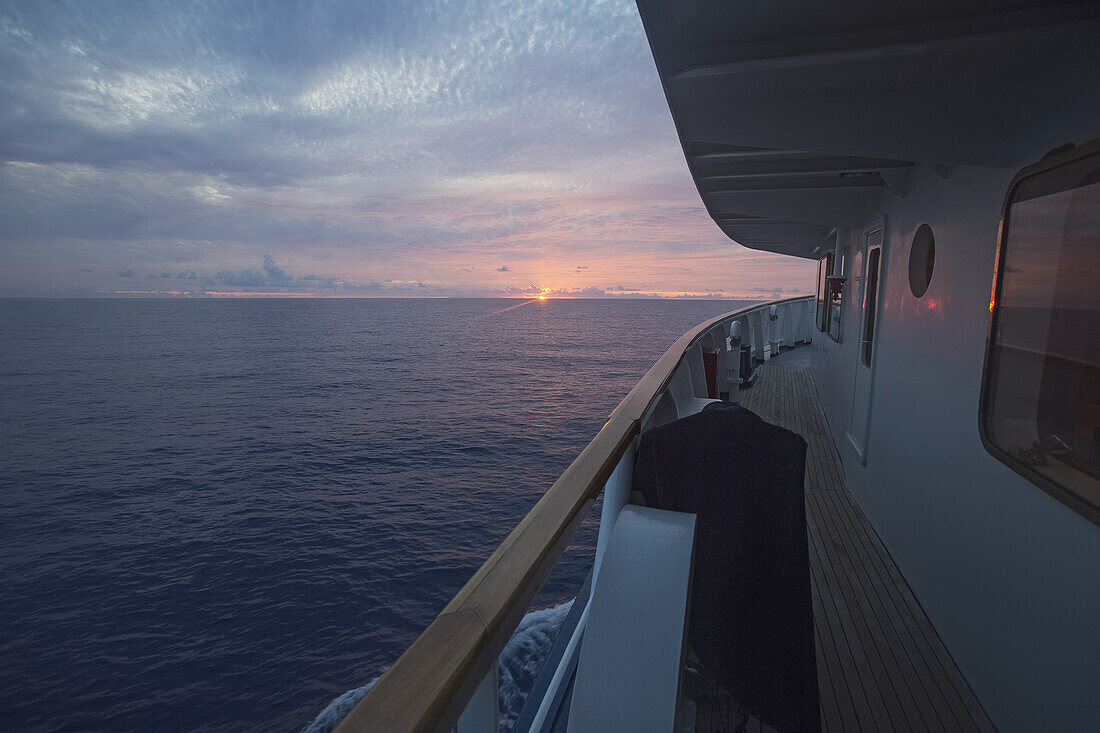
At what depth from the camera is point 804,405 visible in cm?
674

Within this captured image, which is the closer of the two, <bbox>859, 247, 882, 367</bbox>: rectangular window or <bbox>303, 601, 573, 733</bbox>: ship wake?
<bbox>859, 247, 882, 367</bbox>: rectangular window

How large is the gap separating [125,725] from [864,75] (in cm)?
2143

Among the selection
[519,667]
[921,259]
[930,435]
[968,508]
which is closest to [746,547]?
[968,508]

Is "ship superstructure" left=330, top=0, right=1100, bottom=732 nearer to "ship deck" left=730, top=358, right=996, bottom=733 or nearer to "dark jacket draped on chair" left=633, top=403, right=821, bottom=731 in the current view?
"ship deck" left=730, top=358, right=996, bottom=733

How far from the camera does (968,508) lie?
2230 mm

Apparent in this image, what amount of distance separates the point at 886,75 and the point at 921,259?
5.58 ft

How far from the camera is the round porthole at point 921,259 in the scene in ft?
9.66

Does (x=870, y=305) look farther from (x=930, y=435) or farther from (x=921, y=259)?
(x=930, y=435)

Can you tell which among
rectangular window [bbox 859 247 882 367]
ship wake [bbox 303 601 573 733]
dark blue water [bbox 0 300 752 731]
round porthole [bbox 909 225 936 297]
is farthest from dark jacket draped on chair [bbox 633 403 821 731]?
dark blue water [bbox 0 300 752 731]

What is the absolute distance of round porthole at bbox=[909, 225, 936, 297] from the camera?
9.66 ft

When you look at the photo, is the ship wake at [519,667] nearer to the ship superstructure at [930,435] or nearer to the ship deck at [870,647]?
the ship deck at [870,647]

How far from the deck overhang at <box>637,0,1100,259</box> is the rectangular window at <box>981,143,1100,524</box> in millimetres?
148

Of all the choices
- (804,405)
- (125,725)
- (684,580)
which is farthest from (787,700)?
(125,725)

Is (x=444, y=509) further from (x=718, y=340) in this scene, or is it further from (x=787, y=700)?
(x=787, y=700)
